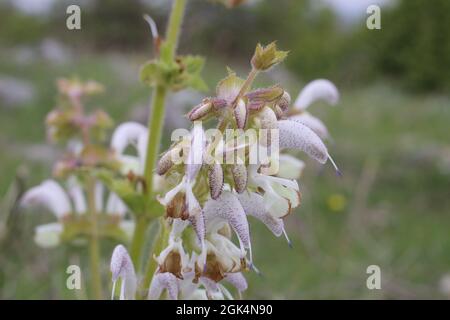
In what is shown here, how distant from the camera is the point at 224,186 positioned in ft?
2.43

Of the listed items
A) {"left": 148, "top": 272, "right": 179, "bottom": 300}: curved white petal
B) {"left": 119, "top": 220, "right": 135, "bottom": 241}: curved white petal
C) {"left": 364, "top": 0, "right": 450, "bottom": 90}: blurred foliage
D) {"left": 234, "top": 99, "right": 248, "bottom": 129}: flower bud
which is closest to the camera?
{"left": 234, "top": 99, "right": 248, "bottom": 129}: flower bud

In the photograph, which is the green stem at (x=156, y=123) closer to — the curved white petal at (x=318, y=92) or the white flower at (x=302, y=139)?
the curved white petal at (x=318, y=92)

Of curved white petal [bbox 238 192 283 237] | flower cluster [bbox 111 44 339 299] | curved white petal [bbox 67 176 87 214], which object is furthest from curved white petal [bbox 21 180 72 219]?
curved white petal [bbox 238 192 283 237]

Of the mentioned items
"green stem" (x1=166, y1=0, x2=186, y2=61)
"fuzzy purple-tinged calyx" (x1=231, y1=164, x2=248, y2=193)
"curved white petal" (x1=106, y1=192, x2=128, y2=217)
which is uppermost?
"green stem" (x1=166, y1=0, x2=186, y2=61)

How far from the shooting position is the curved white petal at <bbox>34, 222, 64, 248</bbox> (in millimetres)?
1248

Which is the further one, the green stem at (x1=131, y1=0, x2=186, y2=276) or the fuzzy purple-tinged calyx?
the green stem at (x1=131, y1=0, x2=186, y2=276)

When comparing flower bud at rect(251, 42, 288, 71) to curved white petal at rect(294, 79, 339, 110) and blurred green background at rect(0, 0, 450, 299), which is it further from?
curved white petal at rect(294, 79, 339, 110)

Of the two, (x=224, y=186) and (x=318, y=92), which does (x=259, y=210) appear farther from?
(x=318, y=92)

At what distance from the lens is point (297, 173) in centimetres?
107

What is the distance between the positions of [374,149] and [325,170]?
0.51m

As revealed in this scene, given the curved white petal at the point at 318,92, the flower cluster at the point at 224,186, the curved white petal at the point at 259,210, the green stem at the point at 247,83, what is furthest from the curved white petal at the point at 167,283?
the curved white petal at the point at 318,92

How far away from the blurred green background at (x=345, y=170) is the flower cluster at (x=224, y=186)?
0.89ft
